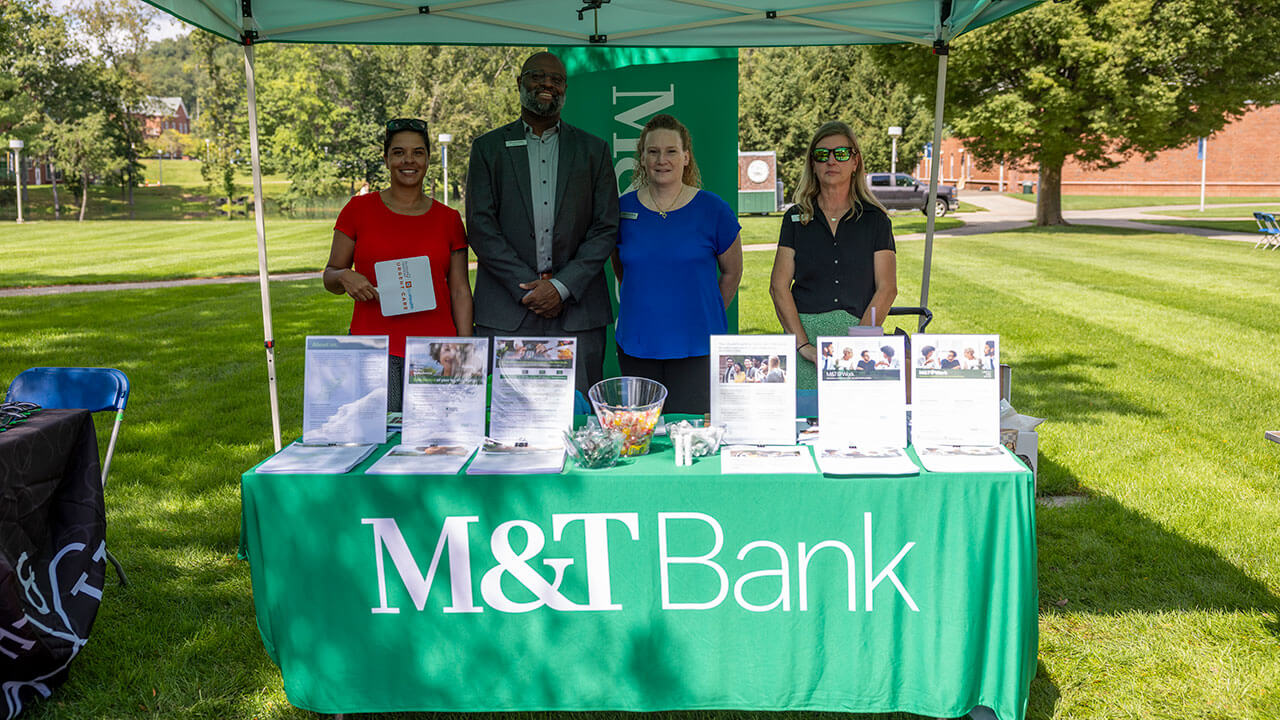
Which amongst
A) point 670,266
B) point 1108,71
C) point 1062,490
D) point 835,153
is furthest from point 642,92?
point 1108,71

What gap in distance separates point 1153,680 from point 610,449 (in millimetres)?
1977

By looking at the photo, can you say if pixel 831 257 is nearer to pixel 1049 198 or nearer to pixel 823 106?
pixel 1049 198

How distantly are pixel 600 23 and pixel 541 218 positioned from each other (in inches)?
67.4

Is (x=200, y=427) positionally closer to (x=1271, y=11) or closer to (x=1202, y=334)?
(x=1202, y=334)

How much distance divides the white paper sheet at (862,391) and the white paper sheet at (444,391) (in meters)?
1.02

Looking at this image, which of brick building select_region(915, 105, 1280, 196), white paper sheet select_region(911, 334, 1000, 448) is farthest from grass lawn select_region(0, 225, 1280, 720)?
brick building select_region(915, 105, 1280, 196)

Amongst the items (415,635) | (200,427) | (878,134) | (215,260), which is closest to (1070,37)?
(878,134)

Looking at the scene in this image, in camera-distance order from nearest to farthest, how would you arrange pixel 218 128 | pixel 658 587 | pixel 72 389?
1. pixel 658 587
2. pixel 72 389
3. pixel 218 128

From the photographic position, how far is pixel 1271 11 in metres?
20.0

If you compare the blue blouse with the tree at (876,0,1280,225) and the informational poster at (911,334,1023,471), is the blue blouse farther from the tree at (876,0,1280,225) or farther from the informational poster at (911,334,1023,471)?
the tree at (876,0,1280,225)

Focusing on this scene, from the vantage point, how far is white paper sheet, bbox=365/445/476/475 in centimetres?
255

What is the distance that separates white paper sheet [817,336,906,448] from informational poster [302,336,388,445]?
1.33m

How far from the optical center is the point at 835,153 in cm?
365

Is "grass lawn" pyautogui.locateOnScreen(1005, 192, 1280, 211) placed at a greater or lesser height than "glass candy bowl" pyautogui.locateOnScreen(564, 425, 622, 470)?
greater
